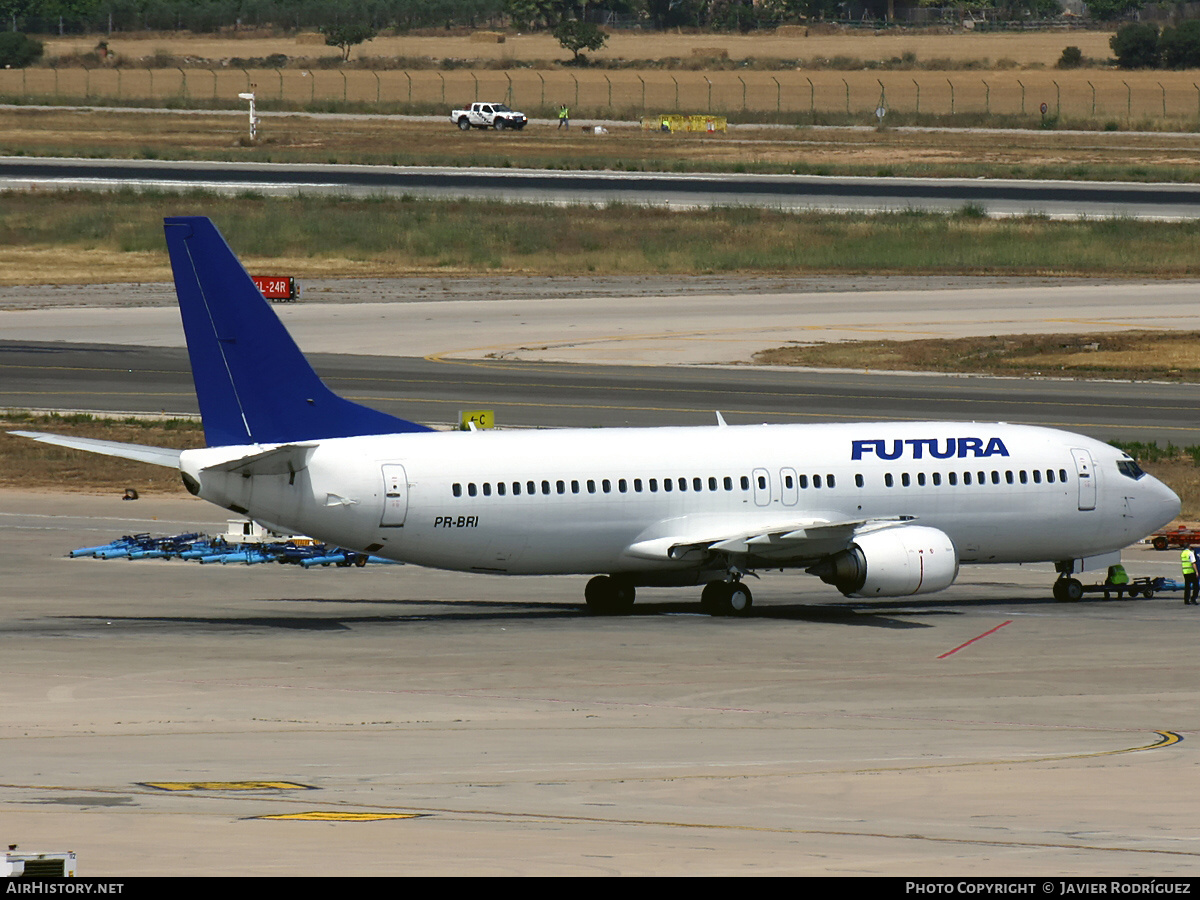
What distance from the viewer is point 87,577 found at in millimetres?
48625

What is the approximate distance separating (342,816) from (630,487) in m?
21.4

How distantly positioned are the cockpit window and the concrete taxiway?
122 inches

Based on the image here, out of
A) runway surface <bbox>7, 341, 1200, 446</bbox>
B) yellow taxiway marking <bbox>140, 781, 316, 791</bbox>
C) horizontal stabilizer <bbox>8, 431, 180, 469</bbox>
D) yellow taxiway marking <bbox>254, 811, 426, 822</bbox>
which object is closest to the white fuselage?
horizontal stabilizer <bbox>8, 431, 180, 469</bbox>

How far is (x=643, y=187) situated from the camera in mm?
148000

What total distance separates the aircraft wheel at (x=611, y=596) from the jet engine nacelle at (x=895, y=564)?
4837mm

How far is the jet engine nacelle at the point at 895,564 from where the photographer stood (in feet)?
142

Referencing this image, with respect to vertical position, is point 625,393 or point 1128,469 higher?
point 1128,469

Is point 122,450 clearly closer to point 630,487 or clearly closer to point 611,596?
point 630,487

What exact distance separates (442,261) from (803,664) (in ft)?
292

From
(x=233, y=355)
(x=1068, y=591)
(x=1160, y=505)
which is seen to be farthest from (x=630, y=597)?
(x=1160, y=505)

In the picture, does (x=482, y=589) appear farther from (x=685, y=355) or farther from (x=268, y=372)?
(x=685, y=355)

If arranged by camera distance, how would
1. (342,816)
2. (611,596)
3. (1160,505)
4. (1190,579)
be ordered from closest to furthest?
(342,816)
(611,596)
(1190,579)
(1160,505)

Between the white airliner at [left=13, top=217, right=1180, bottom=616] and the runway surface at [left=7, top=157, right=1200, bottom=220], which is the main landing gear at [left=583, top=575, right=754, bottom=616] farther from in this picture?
the runway surface at [left=7, top=157, right=1200, bottom=220]

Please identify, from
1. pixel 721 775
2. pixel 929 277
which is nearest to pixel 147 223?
pixel 929 277
